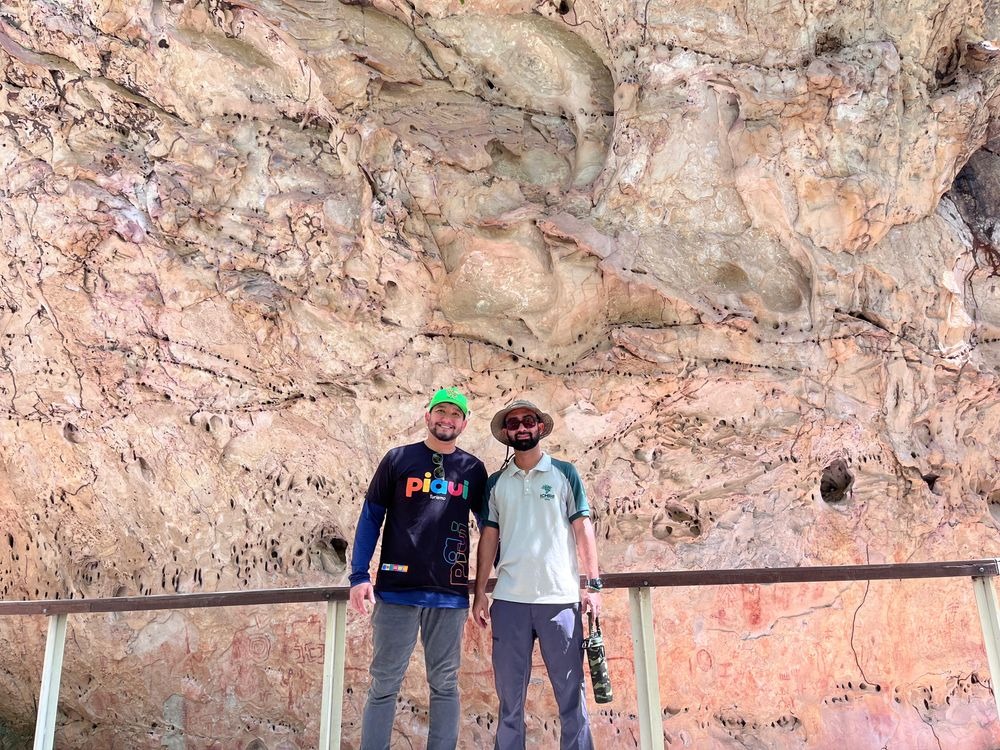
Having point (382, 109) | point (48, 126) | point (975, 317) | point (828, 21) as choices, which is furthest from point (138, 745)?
point (828, 21)

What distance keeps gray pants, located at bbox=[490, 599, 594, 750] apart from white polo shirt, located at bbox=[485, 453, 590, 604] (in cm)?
5

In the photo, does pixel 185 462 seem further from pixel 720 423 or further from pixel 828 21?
pixel 828 21

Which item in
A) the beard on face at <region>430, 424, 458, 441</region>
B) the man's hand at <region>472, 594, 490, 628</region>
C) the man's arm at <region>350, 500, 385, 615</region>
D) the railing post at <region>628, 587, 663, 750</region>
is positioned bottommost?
the railing post at <region>628, 587, 663, 750</region>

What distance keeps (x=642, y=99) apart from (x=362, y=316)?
2.11 meters

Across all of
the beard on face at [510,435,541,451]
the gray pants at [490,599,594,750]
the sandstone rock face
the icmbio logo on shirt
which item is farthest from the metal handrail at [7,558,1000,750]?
the sandstone rock face

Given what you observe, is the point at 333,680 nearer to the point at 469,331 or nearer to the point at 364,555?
the point at 364,555

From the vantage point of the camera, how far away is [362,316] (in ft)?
16.4

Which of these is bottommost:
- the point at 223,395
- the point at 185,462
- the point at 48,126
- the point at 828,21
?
the point at 185,462

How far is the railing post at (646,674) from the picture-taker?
2.77 meters

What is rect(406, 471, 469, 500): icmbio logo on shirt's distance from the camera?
2807mm

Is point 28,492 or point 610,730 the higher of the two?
point 28,492

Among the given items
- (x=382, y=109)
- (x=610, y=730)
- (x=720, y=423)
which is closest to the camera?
(x=610, y=730)

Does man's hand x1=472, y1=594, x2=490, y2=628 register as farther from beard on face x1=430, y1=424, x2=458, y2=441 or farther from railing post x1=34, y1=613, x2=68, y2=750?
railing post x1=34, y1=613, x2=68, y2=750

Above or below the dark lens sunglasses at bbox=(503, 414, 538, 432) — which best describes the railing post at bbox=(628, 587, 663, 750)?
below
